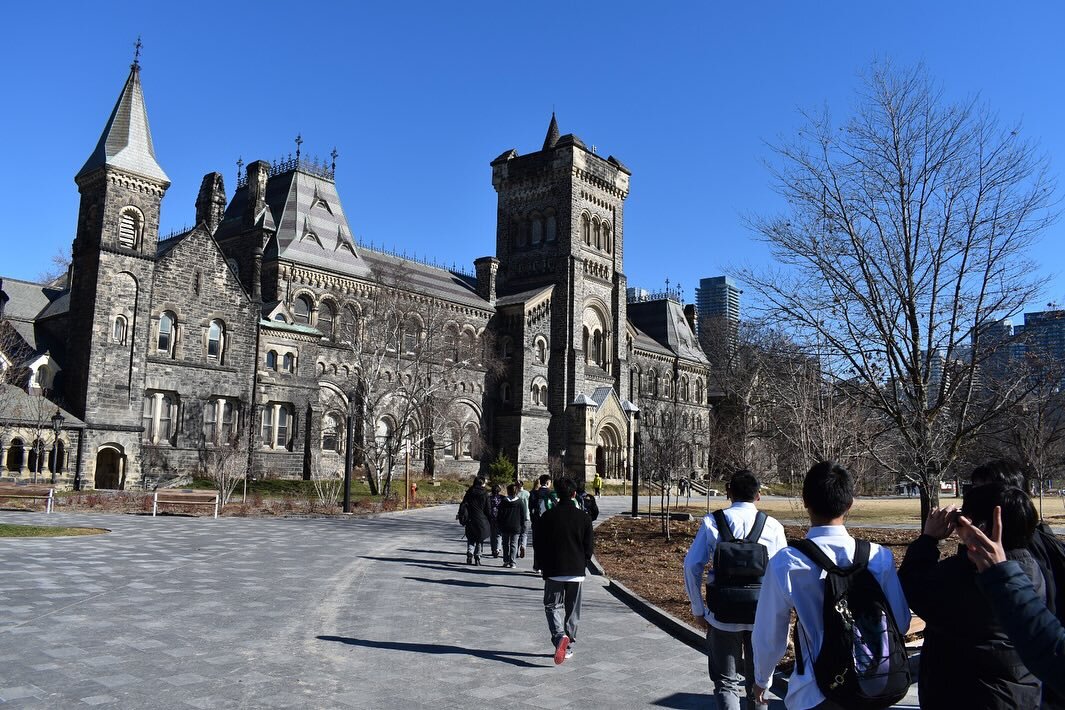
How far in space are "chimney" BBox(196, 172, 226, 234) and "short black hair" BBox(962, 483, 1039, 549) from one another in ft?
156

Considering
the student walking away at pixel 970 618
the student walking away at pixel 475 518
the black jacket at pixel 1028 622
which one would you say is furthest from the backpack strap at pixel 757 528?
the student walking away at pixel 475 518

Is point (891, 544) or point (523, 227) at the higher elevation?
point (523, 227)

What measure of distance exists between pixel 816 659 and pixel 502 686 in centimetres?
454

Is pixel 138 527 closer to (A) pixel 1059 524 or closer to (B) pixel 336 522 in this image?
(B) pixel 336 522

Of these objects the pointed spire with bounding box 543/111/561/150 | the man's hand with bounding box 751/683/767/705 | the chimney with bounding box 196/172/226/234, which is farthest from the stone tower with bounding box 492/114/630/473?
the man's hand with bounding box 751/683/767/705

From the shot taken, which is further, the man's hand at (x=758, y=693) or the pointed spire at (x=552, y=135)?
the pointed spire at (x=552, y=135)

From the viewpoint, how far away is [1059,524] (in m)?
28.6

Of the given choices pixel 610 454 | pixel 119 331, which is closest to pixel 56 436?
pixel 119 331

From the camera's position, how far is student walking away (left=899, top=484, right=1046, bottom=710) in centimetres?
351

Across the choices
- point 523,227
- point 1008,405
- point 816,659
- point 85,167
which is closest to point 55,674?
point 816,659

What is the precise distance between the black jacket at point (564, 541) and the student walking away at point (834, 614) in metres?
4.64

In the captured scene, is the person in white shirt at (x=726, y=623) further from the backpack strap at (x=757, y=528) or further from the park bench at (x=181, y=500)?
the park bench at (x=181, y=500)

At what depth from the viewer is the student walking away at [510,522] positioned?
1700cm

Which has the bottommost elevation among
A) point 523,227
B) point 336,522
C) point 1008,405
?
point 336,522
